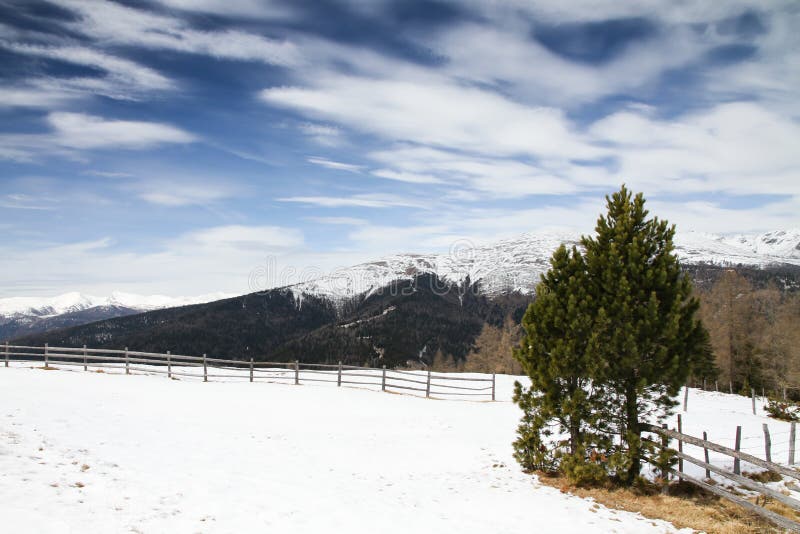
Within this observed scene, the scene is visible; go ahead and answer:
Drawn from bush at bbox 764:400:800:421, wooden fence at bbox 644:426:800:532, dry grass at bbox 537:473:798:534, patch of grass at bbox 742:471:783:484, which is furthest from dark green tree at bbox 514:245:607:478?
bush at bbox 764:400:800:421

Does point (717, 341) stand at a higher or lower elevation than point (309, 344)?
higher

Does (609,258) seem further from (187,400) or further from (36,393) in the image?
(36,393)

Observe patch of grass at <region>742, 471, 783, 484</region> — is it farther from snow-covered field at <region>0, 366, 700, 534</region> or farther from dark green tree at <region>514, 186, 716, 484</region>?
snow-covered field at <region>0, 366, 700, 534</region>

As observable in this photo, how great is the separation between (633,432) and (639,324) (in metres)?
2.51

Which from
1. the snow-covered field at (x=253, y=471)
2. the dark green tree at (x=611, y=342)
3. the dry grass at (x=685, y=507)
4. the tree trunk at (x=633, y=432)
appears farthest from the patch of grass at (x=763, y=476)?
the snow-covered field at (x=253, y=471)

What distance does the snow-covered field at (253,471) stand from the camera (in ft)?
26.5

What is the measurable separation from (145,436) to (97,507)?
566 cm

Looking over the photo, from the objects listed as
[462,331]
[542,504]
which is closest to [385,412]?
[542,504]

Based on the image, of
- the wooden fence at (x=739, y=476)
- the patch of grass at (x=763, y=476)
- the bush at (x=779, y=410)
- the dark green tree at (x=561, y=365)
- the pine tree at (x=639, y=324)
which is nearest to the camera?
the wooden fence at (x=739, y=476)

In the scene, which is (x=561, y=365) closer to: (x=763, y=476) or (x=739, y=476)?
(x=739, y=476)

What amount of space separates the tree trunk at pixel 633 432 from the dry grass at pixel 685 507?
14.2 inches

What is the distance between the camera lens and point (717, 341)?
42312 millimetres

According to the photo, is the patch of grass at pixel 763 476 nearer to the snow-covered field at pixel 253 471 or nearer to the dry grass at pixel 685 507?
the dry grass at pixel 685 507

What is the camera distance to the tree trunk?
1048 centimetres
